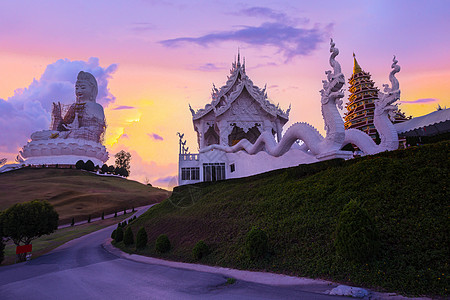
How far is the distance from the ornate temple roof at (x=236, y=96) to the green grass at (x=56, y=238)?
58.1 ft

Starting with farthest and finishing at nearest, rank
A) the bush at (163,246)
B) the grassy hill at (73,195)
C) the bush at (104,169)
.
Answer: the bush at (104,169) < the grassy hill at (73,195) < the bush at (163,246)

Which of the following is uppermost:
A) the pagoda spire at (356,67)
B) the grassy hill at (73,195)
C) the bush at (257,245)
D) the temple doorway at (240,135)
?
the pagoda spire at (356,67)

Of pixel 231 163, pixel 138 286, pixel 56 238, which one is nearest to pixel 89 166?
pixel 56 238

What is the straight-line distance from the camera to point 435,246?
6.50 meters

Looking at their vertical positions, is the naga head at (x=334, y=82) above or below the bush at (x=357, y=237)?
above

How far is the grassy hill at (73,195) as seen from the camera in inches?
1511

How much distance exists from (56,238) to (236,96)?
25.0 metres

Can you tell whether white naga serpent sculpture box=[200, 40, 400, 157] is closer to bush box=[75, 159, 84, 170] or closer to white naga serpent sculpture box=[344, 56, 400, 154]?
white naga serpent sculpture box=[344, 56, 400, 154]

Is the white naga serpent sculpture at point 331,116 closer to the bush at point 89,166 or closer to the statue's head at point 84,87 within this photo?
the bush at point 89,166

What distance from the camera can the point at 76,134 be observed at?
234 ft

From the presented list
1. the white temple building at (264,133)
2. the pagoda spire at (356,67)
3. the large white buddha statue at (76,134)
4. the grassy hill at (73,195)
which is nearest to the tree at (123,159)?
the large white buddha statue at (76,134)

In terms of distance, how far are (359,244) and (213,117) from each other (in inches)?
1243

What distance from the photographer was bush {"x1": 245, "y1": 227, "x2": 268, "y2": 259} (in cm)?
898

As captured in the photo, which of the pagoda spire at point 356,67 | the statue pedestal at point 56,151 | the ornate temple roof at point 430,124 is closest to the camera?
the ornate temple roof at point 430,124
